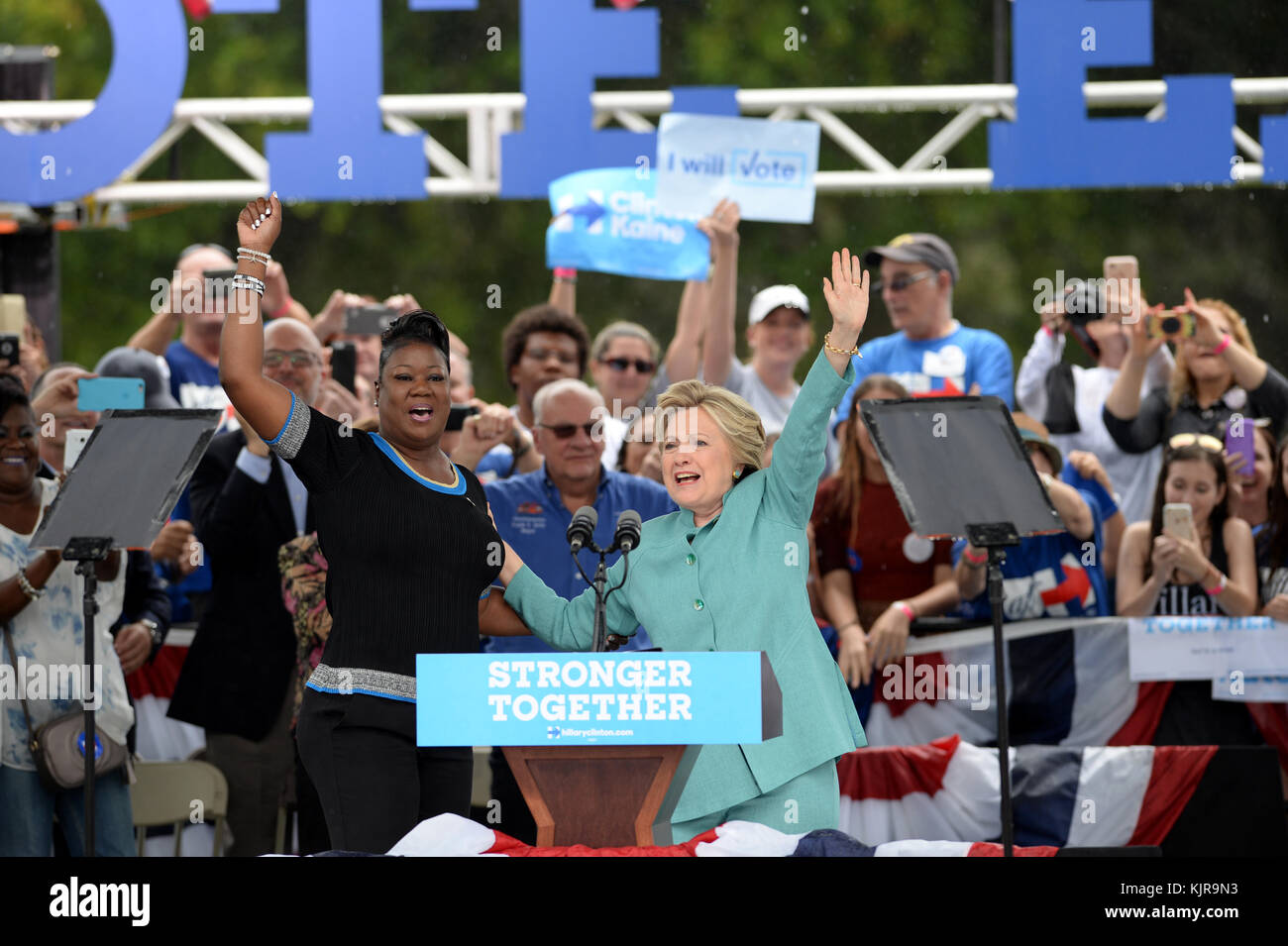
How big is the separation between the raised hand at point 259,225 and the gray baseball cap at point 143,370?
289 cm

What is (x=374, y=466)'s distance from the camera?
3918 millimetres

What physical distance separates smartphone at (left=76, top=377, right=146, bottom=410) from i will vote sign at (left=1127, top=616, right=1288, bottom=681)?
3647 mm

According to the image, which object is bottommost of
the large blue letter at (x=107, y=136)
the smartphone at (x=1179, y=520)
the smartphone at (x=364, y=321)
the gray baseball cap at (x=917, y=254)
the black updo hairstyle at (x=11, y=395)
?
the smartphone at (x=1179, y=520)

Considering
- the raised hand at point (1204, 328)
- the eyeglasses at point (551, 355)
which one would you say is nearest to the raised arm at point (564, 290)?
the eyeglasses at point (551, 355)

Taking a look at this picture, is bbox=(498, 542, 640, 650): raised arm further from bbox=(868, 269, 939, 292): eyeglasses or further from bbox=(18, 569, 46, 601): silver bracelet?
bbox=(868, 269, 939, 292): eyeglasses

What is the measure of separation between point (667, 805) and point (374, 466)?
1.05 m

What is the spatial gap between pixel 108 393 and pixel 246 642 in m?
0.96

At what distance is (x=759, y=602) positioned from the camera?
3.76 metres

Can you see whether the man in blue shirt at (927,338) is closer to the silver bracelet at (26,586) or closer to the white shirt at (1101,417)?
the white shirt at (1101,417)

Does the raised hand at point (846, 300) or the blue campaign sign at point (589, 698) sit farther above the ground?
the raised hand at point (846, 300)

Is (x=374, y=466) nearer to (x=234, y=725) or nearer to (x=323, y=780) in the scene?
(x=323, y=780)

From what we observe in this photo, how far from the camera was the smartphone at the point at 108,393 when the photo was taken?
5.66 metres

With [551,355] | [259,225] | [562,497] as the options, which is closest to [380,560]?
[259,225]

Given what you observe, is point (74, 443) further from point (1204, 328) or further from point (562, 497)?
point (1204, 328)
